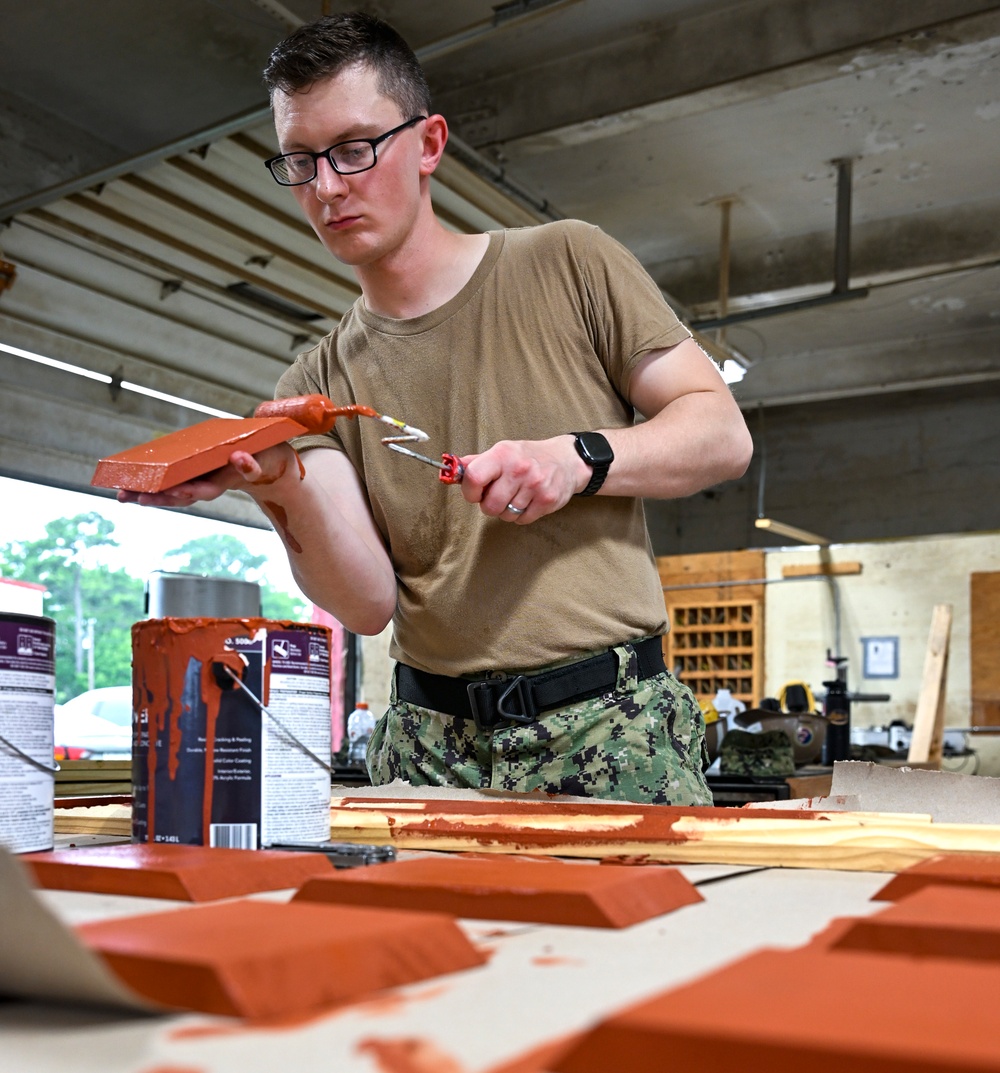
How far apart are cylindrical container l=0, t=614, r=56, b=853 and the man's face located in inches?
33.1

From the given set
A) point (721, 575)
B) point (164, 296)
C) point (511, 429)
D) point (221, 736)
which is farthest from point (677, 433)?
point (721, 575)

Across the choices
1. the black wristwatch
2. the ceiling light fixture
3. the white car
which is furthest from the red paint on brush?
the ceiling light fixture

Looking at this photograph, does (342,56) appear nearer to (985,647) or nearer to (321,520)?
(321,520)

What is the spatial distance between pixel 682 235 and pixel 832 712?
3.02 meters

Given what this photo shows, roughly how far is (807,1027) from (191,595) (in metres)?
3.97

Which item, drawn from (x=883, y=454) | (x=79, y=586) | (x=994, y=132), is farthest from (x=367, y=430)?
(x=883, y=454)

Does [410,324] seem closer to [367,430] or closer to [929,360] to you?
[367,430]

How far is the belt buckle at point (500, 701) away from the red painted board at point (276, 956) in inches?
37.1

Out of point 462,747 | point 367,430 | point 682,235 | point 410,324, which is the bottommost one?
point 462,747

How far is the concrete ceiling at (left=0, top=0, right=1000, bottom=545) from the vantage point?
412cm

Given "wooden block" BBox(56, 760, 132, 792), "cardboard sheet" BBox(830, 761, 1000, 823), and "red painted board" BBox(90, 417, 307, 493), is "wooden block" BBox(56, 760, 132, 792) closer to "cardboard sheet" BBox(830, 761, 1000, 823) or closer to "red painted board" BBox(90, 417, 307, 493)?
"red painted board" BBox(90, 417, 307, 493)

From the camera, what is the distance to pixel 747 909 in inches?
25.3

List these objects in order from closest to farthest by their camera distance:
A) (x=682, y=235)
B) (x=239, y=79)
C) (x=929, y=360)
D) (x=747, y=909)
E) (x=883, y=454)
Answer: (x=747, y=909), (x=239, y=79), (x=682, y=235), (x=929, y=360), (x=883, y=454)

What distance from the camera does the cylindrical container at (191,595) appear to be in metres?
4.11
